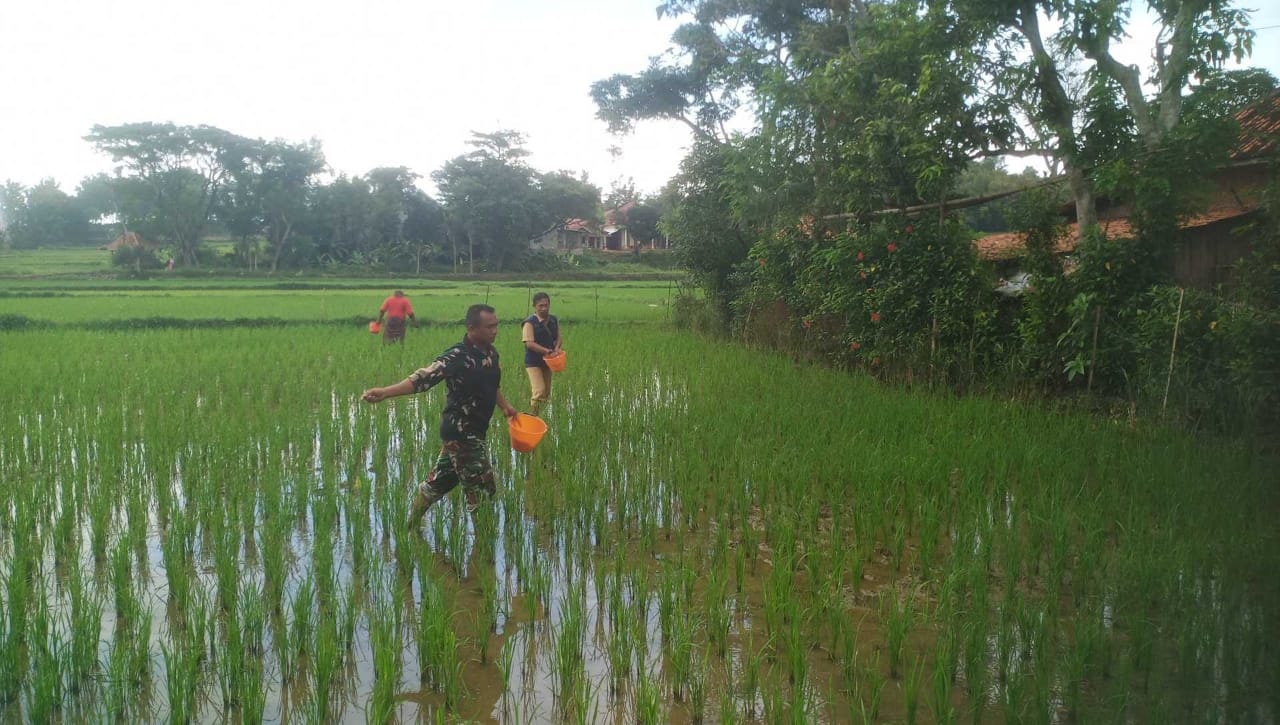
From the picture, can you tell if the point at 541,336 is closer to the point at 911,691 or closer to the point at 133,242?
the point at 911,691

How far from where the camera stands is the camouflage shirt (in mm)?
4398

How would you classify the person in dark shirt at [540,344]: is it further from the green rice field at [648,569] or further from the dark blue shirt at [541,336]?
the green rice field at [648,569]

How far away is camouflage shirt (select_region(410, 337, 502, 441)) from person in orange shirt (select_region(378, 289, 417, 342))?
7.78 meters

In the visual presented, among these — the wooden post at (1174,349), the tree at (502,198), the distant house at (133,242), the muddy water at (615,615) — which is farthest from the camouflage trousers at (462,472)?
the distant house at (133,242)

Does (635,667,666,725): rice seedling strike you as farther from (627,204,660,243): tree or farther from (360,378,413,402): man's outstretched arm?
(627,204,660,243): tree

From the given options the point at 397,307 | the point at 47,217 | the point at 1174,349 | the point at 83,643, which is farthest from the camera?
the point at 47,217

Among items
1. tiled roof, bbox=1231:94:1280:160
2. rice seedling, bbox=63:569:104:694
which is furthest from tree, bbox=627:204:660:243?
rice seedling, bbox=63:569:104:694

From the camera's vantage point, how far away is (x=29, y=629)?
118 inches

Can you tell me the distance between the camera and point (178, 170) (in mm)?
35625

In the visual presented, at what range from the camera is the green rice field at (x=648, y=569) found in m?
2.77

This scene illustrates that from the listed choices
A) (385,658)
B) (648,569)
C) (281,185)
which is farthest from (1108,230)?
(281,185)

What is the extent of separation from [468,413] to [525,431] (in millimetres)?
299

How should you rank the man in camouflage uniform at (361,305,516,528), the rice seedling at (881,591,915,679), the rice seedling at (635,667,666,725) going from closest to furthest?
the rice seedling at (635,667,666,725)
the rice seedling at (881,591,915,679)
the man in camouflage uniform at (361,305,516,528)

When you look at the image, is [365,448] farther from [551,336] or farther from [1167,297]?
[1167,297]
